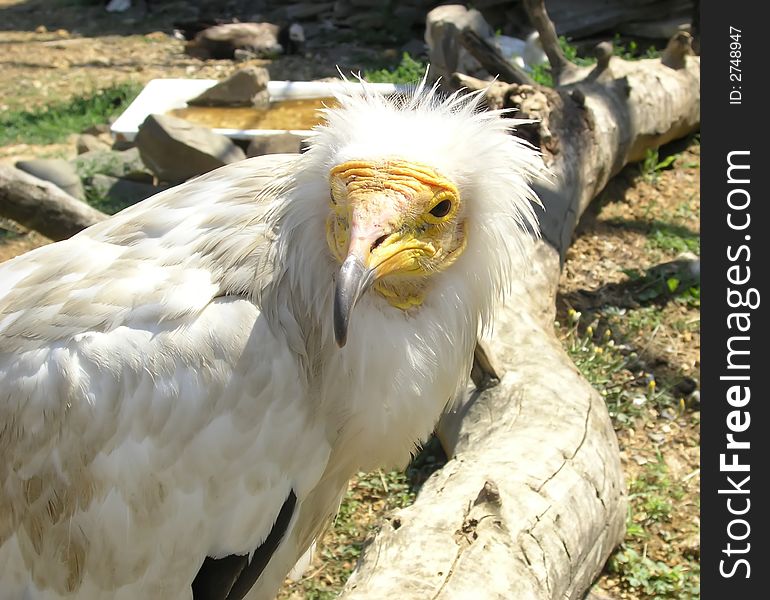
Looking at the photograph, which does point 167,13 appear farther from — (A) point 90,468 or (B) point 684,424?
(A) point 90,468

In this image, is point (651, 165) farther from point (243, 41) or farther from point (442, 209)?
point (243, 41)

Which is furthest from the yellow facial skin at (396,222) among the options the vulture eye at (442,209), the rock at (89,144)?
the rock at (89,144)

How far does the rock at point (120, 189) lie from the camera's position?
727 centimetres

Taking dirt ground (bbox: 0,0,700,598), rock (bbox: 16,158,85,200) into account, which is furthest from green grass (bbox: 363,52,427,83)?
rock (bbox: 16,158,85,200)

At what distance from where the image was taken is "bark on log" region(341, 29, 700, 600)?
9.68ft

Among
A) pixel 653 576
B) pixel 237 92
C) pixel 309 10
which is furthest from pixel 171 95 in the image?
pixel 653 576

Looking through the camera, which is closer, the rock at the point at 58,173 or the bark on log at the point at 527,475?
the bark on log at the point at 527,475

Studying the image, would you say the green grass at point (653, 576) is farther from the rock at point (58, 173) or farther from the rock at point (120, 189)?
the rock at point (58, 173)

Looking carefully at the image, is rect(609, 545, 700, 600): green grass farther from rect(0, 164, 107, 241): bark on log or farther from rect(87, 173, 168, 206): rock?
rect(87, 173, 168, 206): rock

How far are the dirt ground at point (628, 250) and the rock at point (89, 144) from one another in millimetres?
191

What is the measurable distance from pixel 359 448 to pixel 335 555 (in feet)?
4.87

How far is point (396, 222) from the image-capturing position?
93.3 inches

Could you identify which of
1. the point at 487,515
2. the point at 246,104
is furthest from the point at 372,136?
the point at 246,104

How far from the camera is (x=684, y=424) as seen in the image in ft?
15.3
